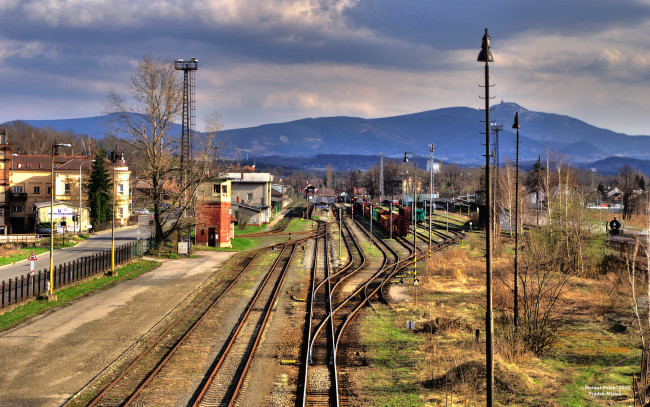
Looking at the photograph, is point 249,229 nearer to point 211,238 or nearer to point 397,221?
point 211,238

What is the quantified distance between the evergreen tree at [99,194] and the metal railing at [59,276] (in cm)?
2721

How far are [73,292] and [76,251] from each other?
61.8ft

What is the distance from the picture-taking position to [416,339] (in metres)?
21.2

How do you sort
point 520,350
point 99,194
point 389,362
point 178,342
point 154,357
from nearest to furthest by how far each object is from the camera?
point 389,362 → point 154,357 → point 520,350 → point 178,342 → point 99,194

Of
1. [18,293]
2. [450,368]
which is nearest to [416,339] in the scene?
[450,368]

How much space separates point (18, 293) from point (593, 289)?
34.7 metres

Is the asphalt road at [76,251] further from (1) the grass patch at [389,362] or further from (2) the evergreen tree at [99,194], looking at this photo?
(1) the grass patch at [389,362]

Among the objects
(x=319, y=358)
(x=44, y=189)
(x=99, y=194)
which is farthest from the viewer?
(x=44, y=189)

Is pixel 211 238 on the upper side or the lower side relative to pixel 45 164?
lower

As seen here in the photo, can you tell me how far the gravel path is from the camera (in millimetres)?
15391

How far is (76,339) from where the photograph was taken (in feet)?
67.1

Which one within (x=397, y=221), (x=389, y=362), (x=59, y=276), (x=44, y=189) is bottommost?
(x=389, y=362)

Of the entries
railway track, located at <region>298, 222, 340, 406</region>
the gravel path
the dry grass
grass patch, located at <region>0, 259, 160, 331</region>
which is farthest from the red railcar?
the gravel path

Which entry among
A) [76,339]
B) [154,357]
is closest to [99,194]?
[76,339]
